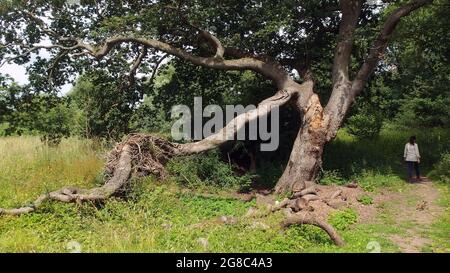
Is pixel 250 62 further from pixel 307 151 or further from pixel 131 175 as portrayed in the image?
pixel 131 175

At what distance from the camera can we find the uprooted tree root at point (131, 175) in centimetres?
765

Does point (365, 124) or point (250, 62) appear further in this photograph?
point (365, 124)

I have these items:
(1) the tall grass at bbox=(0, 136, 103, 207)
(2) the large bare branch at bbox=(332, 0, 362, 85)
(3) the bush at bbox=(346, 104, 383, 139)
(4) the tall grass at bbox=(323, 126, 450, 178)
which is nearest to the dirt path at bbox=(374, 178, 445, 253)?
(4) the tall grass at bbox=(323, 126, 450, 178)

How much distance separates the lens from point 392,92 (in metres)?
20.9

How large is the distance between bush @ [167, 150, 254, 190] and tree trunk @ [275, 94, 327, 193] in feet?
3.67

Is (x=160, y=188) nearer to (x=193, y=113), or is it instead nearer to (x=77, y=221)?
(x=77, y=221)

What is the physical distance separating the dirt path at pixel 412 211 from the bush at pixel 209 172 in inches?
141

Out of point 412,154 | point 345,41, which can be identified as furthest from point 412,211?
point 345,41

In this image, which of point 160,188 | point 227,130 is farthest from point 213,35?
point 160,188

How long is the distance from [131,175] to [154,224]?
193cm

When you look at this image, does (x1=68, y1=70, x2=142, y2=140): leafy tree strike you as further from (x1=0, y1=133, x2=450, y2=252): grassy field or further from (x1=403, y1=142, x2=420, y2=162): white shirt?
(x1=403, y1=142, x2=420, y2=162): white shirt

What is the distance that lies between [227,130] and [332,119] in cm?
300

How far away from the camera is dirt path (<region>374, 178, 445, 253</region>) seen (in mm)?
7680

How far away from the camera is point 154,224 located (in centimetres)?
765
